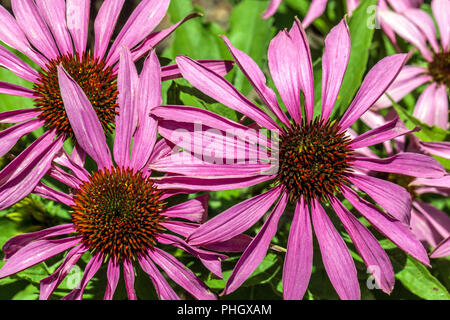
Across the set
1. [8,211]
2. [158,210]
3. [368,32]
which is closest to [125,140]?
[158,210]

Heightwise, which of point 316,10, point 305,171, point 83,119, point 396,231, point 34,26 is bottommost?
point 396,231

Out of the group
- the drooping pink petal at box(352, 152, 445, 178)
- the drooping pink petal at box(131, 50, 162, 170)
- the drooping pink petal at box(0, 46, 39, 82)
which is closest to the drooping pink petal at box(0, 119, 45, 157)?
the drooping pink petal at box(0, 46, 39, 82)

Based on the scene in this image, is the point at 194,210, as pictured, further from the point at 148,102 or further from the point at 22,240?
the point at 22,240

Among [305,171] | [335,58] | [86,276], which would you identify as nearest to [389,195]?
[305,171]

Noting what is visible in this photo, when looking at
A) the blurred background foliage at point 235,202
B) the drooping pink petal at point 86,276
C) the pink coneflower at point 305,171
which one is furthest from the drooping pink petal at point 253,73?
the drooping pink petal at point 86,276

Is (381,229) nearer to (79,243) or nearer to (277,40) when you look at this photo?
(277,40)
